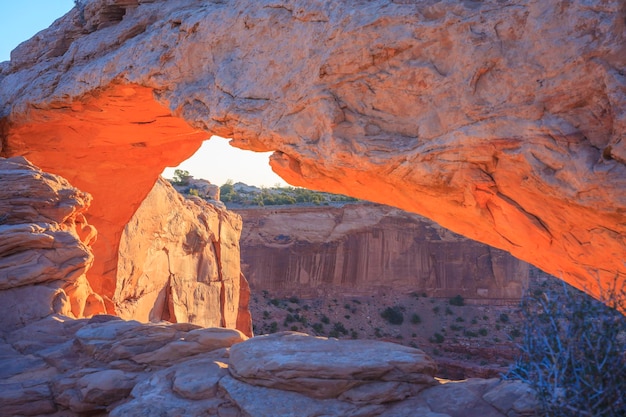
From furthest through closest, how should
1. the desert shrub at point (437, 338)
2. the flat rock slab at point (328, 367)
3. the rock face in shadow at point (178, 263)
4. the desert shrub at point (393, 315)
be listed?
the desert shrub at point (393, 315) < the desert shrub at point (437, 338) < the rock face in shadow at point (178, 263) < the flat rock slab at point (328, 367)

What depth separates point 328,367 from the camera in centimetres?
496

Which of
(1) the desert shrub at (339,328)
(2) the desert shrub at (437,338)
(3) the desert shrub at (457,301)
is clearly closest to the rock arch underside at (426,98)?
(1) the desert shrub at (339,328)

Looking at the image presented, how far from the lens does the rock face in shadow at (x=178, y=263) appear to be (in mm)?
12609

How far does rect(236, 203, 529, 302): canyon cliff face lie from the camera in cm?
3108

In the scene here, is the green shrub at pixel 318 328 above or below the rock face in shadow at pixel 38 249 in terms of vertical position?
below

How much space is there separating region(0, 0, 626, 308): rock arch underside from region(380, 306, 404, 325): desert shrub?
23.2 meters

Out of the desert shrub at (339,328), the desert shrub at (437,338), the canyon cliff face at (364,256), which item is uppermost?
the canyon cliff face at (364,256)

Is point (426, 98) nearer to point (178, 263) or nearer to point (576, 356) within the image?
point (576, 356)

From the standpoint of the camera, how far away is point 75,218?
31.6 feet

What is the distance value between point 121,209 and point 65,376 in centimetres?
650

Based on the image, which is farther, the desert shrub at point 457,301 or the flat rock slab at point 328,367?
the desert shrub at point 457,301

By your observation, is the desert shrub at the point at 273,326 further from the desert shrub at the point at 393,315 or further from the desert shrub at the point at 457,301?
the desert shrub at the point at 457,301

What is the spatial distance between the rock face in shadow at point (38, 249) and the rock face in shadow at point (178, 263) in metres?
3.16

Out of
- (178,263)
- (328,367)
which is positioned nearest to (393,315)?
(178,263)
